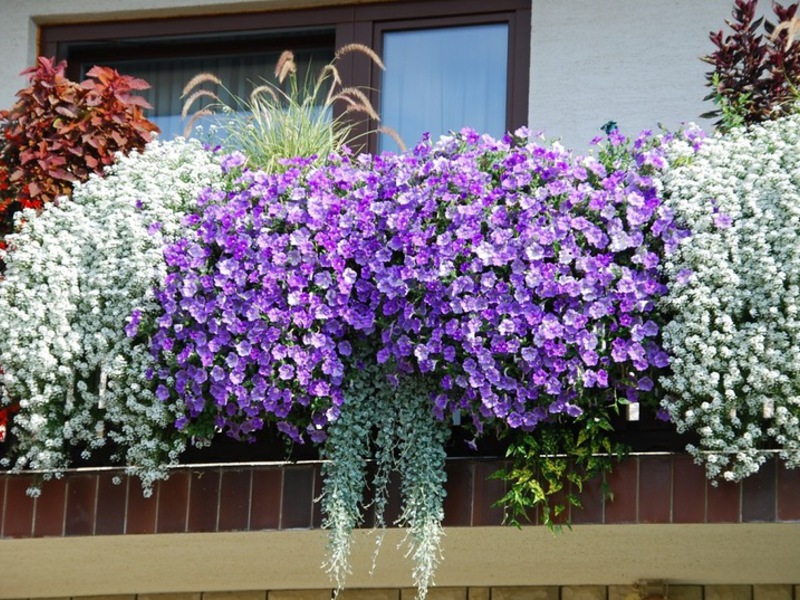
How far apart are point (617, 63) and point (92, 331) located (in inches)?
133

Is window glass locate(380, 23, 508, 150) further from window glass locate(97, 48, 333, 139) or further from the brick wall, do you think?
the brick wall

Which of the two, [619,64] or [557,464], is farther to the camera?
[619,64]

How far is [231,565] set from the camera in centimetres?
759

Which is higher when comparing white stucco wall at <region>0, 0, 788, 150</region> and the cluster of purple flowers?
white stucco wall at <region>0, 0, 788, 150</region>

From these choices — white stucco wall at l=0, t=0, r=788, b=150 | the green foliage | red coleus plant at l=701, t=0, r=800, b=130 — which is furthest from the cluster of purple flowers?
white stucco wall at l=0, t=0, r=788, b=150

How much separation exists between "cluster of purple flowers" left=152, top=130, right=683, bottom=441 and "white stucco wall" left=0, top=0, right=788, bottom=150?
1.77m

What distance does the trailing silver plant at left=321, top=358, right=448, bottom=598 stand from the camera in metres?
6.36

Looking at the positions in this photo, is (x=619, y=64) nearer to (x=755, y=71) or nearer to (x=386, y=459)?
(x=755, y=71)

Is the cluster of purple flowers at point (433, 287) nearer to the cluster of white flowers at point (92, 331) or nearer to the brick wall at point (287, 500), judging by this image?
the cluster of white flowers at point (92, 331)

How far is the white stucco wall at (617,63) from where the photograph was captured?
8.42m

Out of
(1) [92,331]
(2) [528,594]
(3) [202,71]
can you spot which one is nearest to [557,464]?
(2) [528,594]

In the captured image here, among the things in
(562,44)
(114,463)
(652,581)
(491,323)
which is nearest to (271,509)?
(114,463)

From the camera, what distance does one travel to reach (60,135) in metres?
7.54

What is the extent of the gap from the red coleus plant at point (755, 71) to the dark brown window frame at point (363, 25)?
1.74 metres
